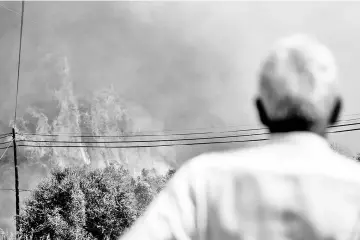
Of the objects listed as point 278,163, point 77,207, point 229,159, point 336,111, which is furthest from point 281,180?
point 77,207

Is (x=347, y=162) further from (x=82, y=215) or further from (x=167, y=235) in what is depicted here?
(x=82, y=215)

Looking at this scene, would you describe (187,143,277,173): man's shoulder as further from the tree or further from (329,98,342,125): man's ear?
the tree

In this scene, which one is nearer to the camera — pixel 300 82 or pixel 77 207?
pixel 300 82

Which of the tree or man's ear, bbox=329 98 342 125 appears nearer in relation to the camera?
man's ear, bbox=329 98 342 125

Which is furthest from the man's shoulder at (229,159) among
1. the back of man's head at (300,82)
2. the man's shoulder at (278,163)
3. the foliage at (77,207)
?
the foliage at (77,207)

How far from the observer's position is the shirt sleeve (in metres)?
1.46

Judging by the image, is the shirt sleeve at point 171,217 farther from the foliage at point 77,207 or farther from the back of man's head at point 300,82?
the foliage at point 77,207

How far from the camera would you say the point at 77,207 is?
45.8 meters

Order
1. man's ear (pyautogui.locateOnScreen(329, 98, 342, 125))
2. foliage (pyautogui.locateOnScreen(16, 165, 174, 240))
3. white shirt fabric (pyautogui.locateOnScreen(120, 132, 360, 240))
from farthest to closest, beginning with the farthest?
foliage (pyautogui.locateOnScreen(16, 165, 174, 240)) < man's ear (pyautogui.locateOnScreen(329, 98, 342, 125)) < white shirt fabric (pyautogui.locateOnScreen(120, 132, 360, 240))

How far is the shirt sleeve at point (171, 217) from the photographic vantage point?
1457 mm

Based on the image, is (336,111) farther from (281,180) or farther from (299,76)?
(281,180)

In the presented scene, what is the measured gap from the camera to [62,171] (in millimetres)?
48062

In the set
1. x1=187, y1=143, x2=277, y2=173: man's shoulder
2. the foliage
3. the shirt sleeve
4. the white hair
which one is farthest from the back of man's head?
the foliage

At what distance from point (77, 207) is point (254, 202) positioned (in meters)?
45.8
